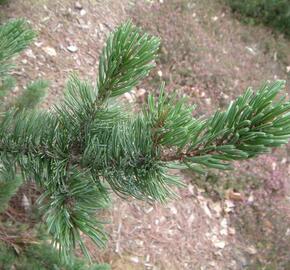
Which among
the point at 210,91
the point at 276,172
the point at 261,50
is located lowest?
the point at 276,172

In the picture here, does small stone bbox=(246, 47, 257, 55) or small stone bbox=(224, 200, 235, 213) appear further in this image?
small stone bbox=(246, 47, 257, 55)

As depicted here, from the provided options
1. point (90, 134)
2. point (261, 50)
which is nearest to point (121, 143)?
point (90, 134)

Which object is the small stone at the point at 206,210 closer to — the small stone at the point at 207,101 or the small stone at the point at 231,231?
the small stone at the point at 231,231

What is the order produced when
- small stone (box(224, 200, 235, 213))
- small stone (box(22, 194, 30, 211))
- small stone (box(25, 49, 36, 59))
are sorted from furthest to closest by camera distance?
1. small stone (box(224, 200, 235, 213))
2. small stone (box(25, 49, 36, 59))
3. small stone (box(22, 194, 30, 211))

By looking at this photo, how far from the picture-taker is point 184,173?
5379 mm

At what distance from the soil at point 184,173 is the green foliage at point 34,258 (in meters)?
1.73

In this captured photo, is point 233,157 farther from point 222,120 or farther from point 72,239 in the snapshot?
point 72,239

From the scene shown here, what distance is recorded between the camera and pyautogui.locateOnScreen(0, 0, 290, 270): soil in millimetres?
4766

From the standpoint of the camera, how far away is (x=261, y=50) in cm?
765

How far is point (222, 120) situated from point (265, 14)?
24.3 feet

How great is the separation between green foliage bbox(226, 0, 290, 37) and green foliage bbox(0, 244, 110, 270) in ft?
20.9

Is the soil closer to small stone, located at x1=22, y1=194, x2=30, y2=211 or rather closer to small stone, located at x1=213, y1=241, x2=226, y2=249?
small stone, located at x1=213, y1=241, x2=226, y2=249

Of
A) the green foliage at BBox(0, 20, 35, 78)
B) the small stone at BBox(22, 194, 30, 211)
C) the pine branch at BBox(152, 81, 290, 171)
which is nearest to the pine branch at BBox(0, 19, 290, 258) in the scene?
the pine branch at BBox(152, 81, 290, 171)

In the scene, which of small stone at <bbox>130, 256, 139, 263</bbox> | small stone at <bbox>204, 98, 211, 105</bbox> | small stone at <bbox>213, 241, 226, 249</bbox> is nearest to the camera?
small stone at <bbox>130, 256, 139, 263</bbox>
